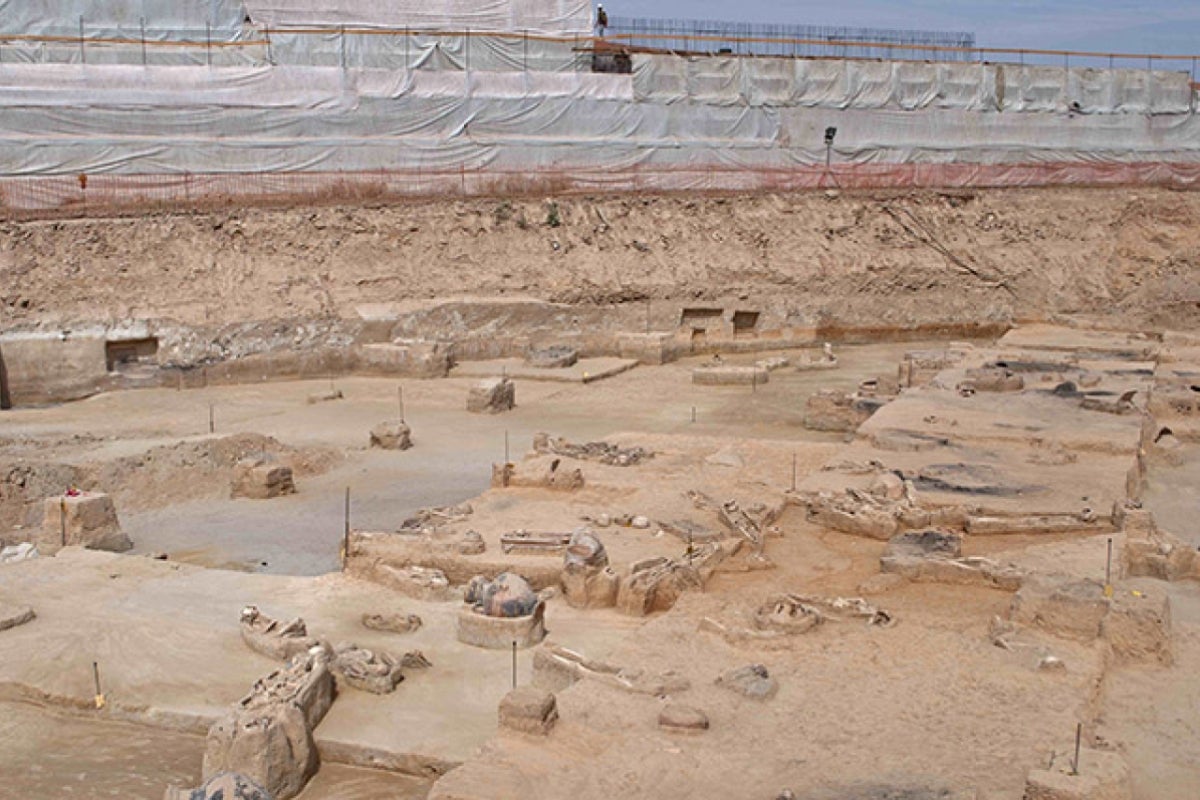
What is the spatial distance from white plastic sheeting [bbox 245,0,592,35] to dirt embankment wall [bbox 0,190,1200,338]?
6731 millimetres

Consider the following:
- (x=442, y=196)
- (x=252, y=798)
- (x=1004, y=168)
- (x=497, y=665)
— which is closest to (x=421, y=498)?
(x=497, y=665)

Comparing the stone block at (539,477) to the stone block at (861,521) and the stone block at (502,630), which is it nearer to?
the stone block at (861,521)

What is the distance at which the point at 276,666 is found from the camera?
9.48m

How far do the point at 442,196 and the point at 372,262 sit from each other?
9.36 ft

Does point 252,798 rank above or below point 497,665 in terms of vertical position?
above

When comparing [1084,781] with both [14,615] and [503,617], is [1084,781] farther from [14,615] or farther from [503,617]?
[14,615]

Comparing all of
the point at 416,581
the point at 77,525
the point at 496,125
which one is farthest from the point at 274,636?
the point at 496,125

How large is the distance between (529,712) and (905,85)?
28308 mm

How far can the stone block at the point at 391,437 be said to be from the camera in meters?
17.3

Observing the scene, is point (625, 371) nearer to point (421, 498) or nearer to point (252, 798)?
point (421, 498)

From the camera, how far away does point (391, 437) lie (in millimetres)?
17344

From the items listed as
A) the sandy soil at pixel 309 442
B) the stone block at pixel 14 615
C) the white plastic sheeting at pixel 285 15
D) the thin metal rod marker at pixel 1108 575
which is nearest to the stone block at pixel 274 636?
the stone block at pixel 14 615

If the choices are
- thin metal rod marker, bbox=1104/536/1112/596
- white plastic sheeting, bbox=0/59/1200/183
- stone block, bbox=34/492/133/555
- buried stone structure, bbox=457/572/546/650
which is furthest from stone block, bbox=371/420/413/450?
white plastic sheeting, bbox=0/59/1200/183

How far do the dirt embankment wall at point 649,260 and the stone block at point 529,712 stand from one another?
16483 mm
